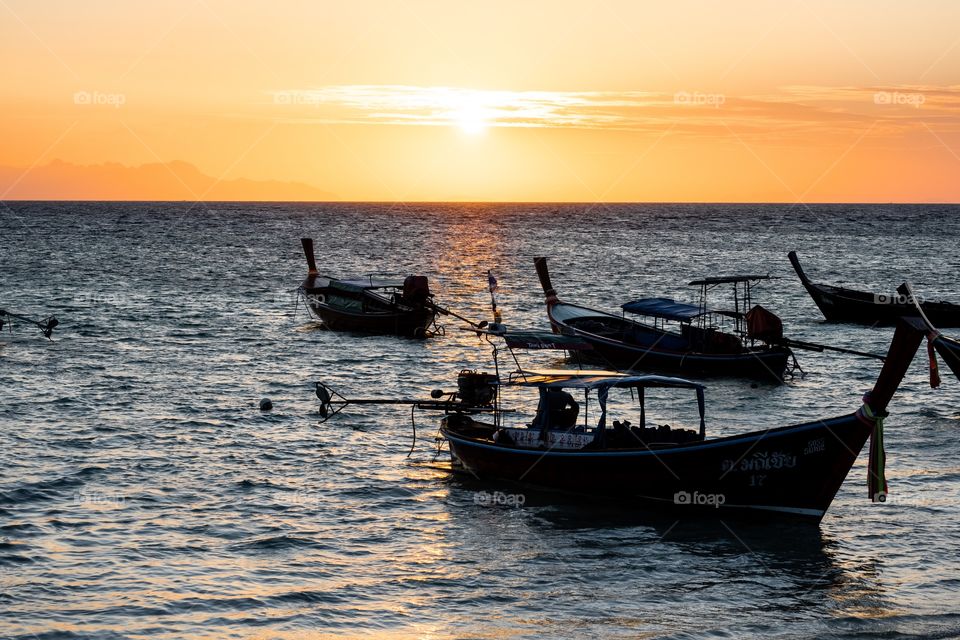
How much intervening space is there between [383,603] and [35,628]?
526 cm

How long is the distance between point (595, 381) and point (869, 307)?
3647 centimetres

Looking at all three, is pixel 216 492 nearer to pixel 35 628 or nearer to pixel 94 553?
pixel 94 553

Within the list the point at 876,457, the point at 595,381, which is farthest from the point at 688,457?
the point at 876,457

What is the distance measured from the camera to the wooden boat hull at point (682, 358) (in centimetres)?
3638

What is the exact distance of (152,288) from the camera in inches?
2852

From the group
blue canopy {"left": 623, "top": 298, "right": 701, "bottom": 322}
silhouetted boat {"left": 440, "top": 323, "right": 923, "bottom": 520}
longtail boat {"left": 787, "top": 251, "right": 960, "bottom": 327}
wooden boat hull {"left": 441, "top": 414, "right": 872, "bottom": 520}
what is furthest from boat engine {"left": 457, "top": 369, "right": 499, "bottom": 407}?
longtail boat {"left": 787, "top": 251, "right": 960, "bottom": 327}

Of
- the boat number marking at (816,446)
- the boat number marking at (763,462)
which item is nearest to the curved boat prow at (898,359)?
the boat number marking at (816,446)

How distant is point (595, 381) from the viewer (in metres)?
21.6

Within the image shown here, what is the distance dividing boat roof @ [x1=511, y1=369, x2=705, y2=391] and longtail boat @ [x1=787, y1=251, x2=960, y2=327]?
31.1 m

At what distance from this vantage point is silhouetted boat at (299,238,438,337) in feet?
157

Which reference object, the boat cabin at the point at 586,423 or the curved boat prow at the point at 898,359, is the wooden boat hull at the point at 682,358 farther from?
the curved boat prow at the point at 898,359

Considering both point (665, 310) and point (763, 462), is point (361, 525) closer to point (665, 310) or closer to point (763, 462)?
point (763, 462)

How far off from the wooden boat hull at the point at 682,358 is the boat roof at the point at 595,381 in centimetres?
1442

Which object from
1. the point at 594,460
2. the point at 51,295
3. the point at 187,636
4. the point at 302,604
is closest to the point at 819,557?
the point at 594,460
